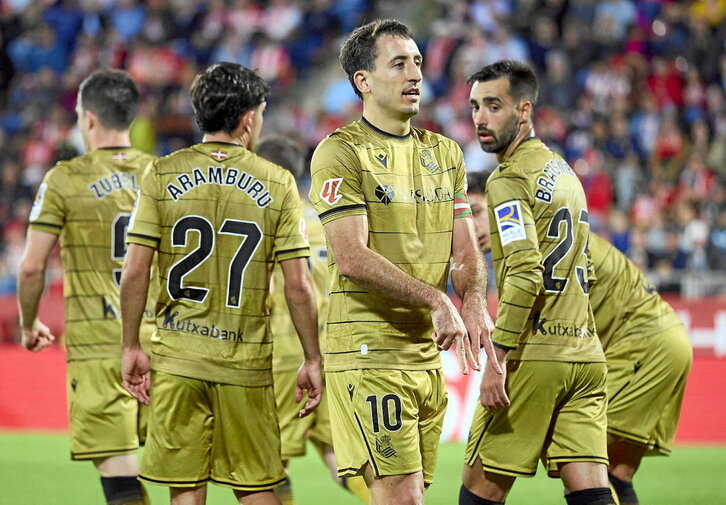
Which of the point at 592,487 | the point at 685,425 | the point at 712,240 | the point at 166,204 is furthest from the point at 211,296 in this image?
the point at 712,240

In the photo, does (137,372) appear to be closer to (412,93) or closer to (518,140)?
(412,93)

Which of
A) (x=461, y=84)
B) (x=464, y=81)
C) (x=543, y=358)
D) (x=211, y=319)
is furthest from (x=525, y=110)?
(x=461, y=84)

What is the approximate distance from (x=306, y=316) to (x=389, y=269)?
88 cm

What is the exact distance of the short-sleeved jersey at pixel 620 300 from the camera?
6574 mm

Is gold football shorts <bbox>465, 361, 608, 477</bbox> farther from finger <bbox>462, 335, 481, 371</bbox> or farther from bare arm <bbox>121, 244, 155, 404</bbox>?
bare arm <bbox>121, 244, 155, 404</bbox>

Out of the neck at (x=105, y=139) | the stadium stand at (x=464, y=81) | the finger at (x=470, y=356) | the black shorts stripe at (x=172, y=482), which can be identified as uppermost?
the stadium stand at (x=464, y=81)

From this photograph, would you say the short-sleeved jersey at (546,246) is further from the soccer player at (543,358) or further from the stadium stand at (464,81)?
the stadium stand at (464,81)

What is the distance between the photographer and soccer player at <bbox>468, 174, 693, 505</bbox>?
659cm

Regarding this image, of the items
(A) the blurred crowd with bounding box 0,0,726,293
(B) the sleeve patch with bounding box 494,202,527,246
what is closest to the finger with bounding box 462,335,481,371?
(B) the sleeve patch with bounding box 494,202,527,246

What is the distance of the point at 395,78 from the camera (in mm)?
4961

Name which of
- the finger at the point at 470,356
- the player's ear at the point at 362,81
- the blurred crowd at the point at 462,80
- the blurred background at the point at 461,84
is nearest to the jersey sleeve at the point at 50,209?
the player's ear at the point at 362,81

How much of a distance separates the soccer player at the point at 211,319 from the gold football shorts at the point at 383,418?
1.84 ft

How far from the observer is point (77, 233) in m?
6.61

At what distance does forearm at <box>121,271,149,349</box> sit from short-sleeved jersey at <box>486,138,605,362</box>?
1757 mm
